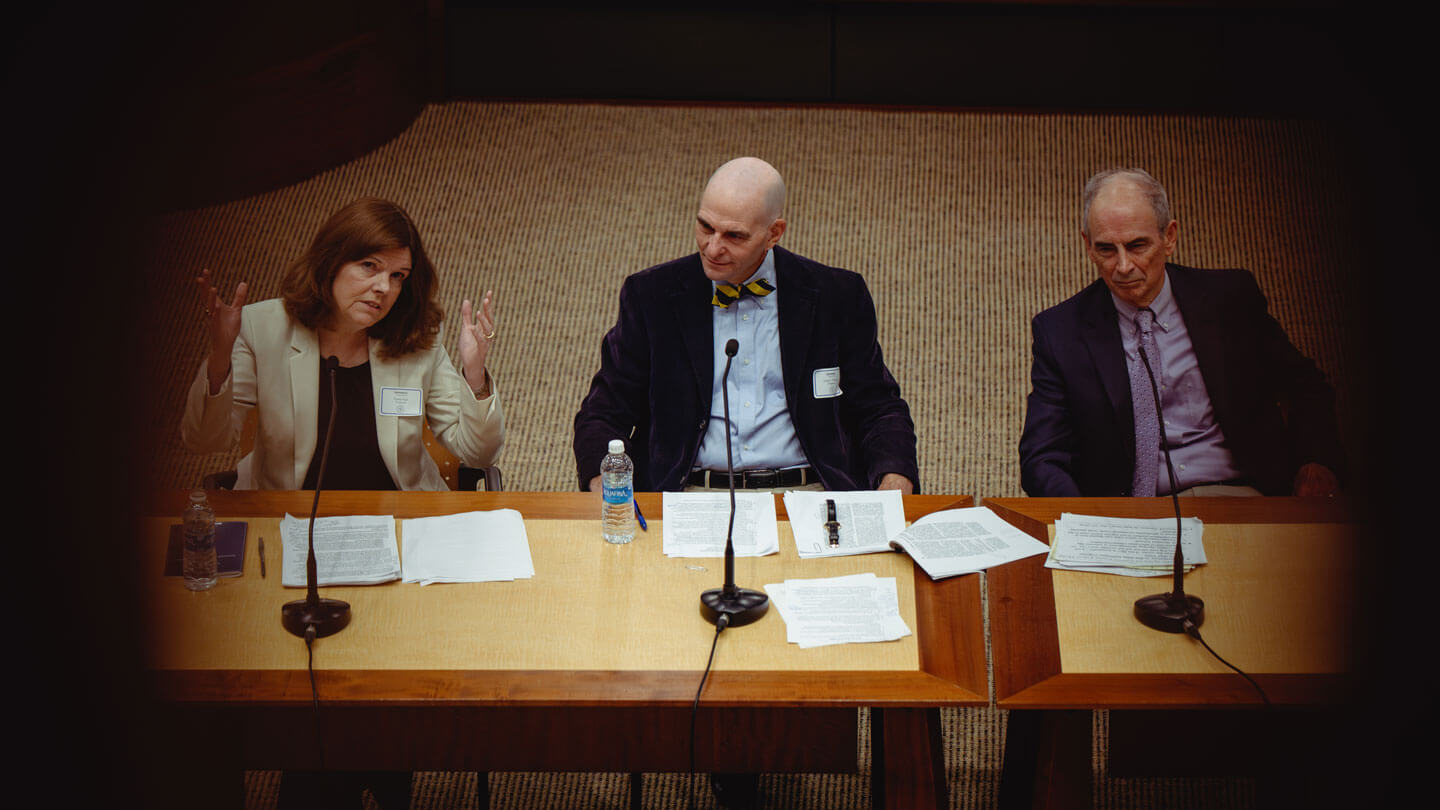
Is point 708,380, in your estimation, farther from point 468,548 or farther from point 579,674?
point 579,674

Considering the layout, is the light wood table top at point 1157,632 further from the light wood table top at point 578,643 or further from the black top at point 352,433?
the black top at point 352,433

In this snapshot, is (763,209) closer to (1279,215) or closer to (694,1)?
(694,1)

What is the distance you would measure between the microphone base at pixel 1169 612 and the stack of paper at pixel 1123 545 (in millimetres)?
106

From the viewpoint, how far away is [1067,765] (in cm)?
167

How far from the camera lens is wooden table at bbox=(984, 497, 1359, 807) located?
160 centimetres

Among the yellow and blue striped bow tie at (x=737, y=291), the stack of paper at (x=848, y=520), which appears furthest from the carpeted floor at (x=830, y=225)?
the stack of paper at (x=848, y=520)

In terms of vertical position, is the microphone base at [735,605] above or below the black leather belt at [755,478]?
below

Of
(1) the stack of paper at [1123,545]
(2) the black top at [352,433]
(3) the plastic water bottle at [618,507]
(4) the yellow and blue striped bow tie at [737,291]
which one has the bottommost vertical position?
(1) the stack of paper at [1123,545]

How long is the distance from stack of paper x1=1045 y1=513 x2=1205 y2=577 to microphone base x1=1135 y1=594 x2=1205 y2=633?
0.11 meters

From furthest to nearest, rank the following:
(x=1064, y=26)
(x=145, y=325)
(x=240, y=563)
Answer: (x=1064, y=26)
(x=240, y=563)
(x=145, y=325)

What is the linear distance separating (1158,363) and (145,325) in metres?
2.43

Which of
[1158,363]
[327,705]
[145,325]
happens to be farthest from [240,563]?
[1158,363]

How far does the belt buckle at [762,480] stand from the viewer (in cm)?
254

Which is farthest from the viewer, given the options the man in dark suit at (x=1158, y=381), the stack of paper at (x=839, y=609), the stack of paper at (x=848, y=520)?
the man in dark suit at (x=1158, y=381)
